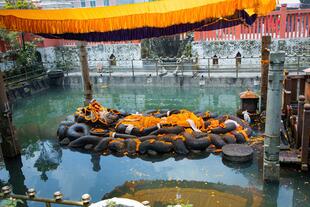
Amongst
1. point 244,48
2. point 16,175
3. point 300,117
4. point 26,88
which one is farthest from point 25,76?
point 300,117

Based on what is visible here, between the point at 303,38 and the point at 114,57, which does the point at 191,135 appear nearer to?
the point at 303,38

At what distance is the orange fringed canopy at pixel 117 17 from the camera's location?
4.72m

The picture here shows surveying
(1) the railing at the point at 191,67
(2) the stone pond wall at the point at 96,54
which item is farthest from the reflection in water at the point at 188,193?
(2) the stone pond wall at the point at 96,54

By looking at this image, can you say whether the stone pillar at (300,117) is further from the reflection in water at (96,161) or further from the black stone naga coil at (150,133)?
the reflection in water at (96,161)

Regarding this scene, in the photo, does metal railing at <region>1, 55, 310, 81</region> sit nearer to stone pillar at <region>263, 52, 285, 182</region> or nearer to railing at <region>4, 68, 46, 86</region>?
railing at <region>4, 68, 46, 86</region>

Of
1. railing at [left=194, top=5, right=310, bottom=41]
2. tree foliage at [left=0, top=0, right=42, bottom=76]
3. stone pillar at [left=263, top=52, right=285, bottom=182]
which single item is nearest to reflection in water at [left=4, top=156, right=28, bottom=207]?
stone pillar at [left=263, top=52, right=285, bottom=182]

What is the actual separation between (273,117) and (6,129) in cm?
507

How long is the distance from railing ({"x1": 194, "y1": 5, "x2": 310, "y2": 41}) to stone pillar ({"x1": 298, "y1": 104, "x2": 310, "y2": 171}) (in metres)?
7.73

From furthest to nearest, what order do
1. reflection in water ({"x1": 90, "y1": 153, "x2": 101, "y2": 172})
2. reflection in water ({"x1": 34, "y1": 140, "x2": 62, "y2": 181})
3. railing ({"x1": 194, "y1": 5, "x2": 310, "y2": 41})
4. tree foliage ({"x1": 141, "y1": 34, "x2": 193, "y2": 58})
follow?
tree foliage ({"x1": 141, "y1": 34, "x2": 193, "y2": 58}) → railing ({"x1": 194, "y1": 5, "x2": 310, "y2": 41}) → reflection in water ({"x1": 34, "y1": 140, "x2": 62, "y2": 181}) → reflection in water ({"x1": 90, "y1": 153, "x2": 101, "y2": 172})

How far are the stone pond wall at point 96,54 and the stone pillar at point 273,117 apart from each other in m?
10.6

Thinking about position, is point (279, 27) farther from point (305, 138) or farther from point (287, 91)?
point (305, 138)

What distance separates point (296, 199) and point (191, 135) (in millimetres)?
2460

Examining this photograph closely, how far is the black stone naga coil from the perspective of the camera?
6242 millimetres

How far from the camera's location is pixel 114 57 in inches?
625
